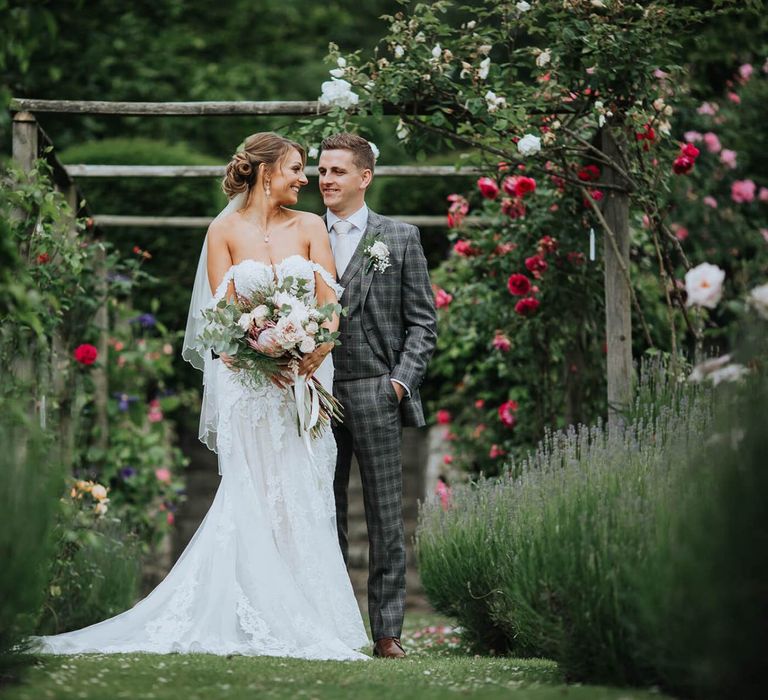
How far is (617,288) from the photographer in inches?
233

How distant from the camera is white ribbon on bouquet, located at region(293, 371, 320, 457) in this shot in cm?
495

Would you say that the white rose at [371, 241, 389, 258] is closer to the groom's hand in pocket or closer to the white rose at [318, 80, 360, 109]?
the groom's hand in pocket

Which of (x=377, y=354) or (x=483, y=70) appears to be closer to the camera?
(x=377, y=354)

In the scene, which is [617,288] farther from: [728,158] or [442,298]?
[728,158]

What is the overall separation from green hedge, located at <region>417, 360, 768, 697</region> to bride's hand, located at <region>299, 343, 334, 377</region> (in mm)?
996

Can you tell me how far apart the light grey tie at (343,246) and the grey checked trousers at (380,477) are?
0.54m

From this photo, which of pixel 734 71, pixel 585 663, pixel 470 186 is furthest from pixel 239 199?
pixel 734 71

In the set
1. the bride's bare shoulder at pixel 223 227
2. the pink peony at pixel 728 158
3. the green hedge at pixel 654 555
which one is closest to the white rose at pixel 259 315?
the bride's bare shoulder at pixel 223 227

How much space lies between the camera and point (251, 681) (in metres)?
3.70

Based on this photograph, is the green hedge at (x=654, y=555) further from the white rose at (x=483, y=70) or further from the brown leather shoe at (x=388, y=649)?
the white rose at (x=483, y=70)

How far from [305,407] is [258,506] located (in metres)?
0.46

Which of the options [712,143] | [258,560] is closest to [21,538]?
[258,560]

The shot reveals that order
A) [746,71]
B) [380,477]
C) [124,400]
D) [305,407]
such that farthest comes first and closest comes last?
[746,71], [124,400], [380,477], [305,407]

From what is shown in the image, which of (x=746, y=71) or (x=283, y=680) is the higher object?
(x=746, y=71)
